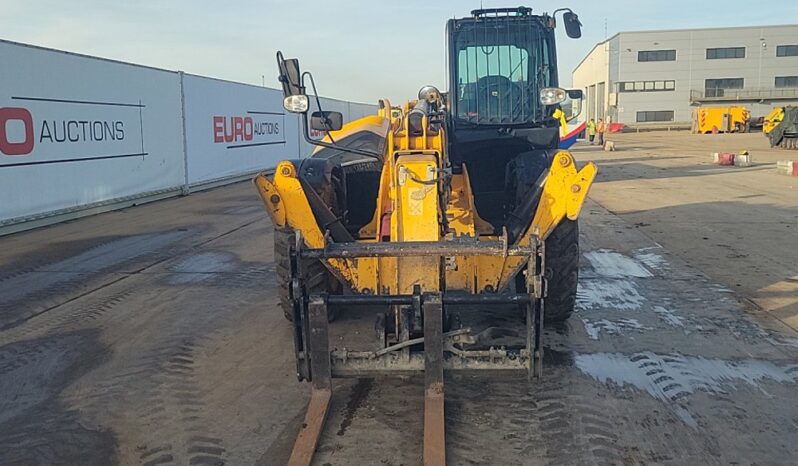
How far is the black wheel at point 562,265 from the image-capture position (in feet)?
18.2

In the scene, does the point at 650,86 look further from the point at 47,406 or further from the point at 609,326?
the point at 47,406

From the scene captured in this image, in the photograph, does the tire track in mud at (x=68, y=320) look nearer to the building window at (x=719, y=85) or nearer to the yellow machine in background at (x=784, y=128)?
the yellow machine in background at (x=784, y=128)

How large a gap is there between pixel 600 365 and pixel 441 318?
1.67 meters

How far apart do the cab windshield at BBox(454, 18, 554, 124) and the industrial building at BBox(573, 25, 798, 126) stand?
60.7 m

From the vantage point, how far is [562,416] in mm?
4164

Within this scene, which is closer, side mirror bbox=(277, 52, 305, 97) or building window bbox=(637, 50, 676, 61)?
side mirror bbox=(277, 52, 305, 97)

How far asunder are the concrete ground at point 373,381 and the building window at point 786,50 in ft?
207

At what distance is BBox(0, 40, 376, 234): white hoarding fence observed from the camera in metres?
11.5

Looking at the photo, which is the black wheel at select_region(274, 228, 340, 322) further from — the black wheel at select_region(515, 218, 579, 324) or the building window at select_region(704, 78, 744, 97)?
the building window at select_region(704, 78, 744, 97)

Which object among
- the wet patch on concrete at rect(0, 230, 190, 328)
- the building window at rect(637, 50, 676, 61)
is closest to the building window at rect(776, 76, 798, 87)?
the building window at rect(637, 50, 676, 61)

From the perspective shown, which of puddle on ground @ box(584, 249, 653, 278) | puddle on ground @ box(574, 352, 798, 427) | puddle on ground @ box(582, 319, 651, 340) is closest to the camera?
puddle on ground @ box(574, 352, 798, 427)


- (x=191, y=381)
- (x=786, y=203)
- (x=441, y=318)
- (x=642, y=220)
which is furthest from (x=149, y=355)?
(x=786, y=203)

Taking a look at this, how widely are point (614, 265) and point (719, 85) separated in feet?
207

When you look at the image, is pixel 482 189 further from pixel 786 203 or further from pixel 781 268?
pixel 786 203
